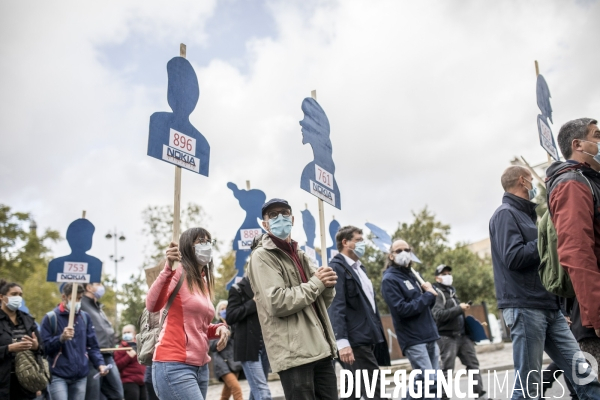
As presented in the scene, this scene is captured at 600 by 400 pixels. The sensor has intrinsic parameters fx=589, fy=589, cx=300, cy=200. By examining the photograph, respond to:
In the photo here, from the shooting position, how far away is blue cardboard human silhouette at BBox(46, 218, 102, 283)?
805 cm

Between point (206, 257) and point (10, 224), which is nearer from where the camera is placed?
point (206, 257)

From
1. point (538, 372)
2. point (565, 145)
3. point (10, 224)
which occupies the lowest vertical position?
point (538, 372)

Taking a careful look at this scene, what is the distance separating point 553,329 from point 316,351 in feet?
6.75

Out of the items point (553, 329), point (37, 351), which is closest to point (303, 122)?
point (553, 329)

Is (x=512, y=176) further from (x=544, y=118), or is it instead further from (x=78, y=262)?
(x=78, y=262)

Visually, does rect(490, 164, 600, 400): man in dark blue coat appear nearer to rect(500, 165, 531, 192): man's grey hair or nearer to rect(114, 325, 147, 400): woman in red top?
rect(500, 165, 531, 192): man's grey hair

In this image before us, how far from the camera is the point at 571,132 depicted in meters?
3.96

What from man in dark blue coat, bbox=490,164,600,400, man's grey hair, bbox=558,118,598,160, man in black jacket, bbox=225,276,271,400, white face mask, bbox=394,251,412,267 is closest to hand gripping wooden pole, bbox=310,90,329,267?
man in dark blue coat, bbox=490,164,600,400

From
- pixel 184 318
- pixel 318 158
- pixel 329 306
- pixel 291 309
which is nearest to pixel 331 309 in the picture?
pixel 329 306

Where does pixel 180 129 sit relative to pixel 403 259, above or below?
above

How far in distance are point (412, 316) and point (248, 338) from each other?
2.12m

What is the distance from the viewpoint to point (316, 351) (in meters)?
3.81

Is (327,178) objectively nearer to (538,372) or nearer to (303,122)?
(303,122)

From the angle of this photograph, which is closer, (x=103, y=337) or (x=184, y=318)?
(x=184, y=318)
